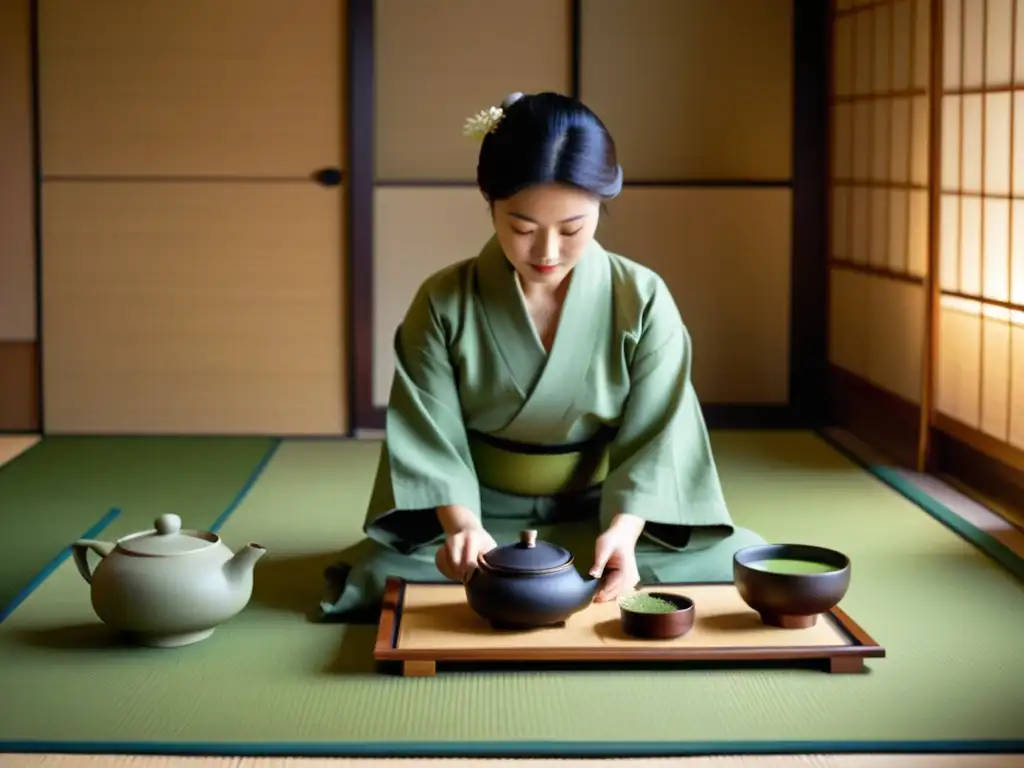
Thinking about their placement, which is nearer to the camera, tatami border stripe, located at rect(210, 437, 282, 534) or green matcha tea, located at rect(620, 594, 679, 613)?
green matcha tea, located at rect(620, 594, 679, 613)

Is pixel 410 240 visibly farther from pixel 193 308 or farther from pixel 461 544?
pixel 461 544

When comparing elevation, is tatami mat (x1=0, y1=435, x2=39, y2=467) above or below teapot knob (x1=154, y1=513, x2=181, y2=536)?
below

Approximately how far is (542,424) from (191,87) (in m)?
2.90

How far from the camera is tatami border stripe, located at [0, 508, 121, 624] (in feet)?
11.2

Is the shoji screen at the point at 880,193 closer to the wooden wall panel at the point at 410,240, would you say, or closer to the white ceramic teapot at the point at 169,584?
the wooden wall panel at the point at 410,240

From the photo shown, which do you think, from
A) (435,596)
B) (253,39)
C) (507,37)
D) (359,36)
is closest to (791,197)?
(507,37)

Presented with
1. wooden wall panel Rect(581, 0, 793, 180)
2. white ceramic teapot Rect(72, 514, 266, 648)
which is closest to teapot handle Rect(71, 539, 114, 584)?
white ceramic teapot Rect(72, 514, 266, 648)

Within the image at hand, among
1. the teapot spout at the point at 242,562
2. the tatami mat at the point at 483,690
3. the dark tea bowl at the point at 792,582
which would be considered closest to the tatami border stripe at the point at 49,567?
the tatami mat at the point at 483,690

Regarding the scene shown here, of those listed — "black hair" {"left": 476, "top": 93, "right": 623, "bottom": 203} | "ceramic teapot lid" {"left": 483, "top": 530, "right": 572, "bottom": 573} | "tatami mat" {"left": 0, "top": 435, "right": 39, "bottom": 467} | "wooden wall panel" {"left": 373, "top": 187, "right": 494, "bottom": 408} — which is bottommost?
"tatami mat" {"left": 0, "top": 435, "right": 39, "bottom": 467}

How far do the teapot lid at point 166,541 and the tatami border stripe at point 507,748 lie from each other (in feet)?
1.74

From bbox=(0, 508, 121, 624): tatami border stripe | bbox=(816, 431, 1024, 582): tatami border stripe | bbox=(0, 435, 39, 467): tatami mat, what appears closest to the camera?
bbox=(0, 508, 121, 624): tatami border stripe

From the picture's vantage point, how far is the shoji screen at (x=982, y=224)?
14.2 feet

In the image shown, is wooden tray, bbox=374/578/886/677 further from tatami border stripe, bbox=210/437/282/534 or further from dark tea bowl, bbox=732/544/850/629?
tatami border stripe, bbox=210/437/282/534

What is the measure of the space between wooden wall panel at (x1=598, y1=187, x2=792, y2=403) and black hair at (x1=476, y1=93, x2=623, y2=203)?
107 inches
